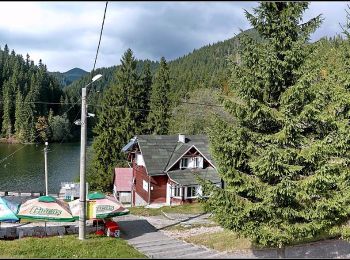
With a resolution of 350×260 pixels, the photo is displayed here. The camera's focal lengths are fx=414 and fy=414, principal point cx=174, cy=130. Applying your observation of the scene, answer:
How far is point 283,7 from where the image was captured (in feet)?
47.9

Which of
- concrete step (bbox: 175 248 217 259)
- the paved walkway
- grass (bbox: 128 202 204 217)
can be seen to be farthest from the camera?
grass (bbox: 128 202 204 217)

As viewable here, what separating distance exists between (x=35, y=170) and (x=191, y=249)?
5210cm

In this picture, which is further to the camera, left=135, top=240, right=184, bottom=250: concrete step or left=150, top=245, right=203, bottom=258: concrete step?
left=135, top=240, right=184, bottom=250: concrete step

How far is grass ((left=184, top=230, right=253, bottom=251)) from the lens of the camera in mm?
17903

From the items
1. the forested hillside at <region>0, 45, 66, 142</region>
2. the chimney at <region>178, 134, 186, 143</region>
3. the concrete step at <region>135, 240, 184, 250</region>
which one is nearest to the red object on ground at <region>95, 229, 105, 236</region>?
the concrete step at <region>135, 240, 184, 250</region>

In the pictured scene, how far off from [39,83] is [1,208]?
11751 cm

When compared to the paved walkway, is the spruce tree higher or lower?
higher

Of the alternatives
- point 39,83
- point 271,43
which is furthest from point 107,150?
point 39,83

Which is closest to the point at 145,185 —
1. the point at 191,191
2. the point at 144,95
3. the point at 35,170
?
the point at 191,191

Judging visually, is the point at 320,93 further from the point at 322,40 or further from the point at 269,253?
the point at 269,253

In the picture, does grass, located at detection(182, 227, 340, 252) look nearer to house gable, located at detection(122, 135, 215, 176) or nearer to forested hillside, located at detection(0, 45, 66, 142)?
house gable, located at detection(122, 135, 215, 176)

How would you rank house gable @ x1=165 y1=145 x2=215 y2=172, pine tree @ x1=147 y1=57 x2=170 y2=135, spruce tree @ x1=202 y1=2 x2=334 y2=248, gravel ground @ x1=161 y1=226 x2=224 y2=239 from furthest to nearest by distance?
1. pine tree @ x1=147 y1=57 x2=170 y2=135
2. house gable @ x1=165 y1=145 x2=215 y2=172
3. gravel ground @ x1=161 y1=226 x2=224 y2=239
4. spruce tree @ x1=202 y1=2 x2=334 y2=248

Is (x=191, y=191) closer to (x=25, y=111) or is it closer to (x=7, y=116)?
(x=25, y=111)

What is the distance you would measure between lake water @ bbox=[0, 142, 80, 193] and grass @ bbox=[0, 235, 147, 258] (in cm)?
3569
